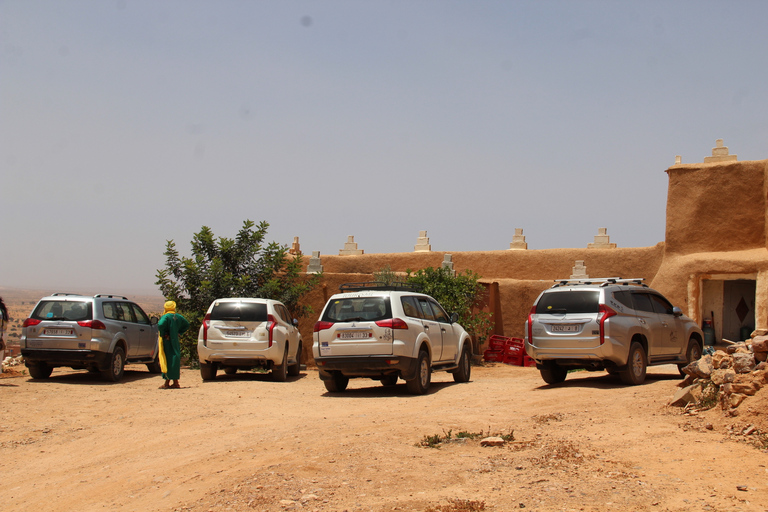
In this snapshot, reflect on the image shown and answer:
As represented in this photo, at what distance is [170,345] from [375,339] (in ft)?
14.5

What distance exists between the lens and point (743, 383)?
7.80m

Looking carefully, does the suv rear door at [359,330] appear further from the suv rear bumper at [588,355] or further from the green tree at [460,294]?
the green tree at [460,294]

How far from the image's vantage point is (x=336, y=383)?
12547mm

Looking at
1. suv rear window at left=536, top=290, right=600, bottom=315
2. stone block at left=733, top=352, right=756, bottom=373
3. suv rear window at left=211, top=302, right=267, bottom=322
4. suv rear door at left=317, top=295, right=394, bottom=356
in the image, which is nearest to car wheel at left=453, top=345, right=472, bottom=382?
suv rear window at left=536, top=290, right=600, bottom=315

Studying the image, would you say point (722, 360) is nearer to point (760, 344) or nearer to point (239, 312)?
point (760, 344)

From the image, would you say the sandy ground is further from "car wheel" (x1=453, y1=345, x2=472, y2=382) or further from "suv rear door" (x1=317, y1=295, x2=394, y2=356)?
"car wheel" (x1=453, y1=345, x2=472, y2=382)

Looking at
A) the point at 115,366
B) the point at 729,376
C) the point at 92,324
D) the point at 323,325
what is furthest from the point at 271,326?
the point at 729,376

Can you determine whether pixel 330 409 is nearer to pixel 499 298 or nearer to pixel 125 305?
pixel 125 305

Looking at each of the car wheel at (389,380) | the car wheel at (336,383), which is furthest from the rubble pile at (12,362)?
the car wheel at (389,380)

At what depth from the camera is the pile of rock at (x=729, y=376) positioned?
7.76 m

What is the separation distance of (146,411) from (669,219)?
1844cm

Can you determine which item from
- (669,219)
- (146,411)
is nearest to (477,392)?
(146,411)

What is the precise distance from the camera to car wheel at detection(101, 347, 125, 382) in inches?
554

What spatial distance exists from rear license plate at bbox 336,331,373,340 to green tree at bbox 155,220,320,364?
26.5 feet
